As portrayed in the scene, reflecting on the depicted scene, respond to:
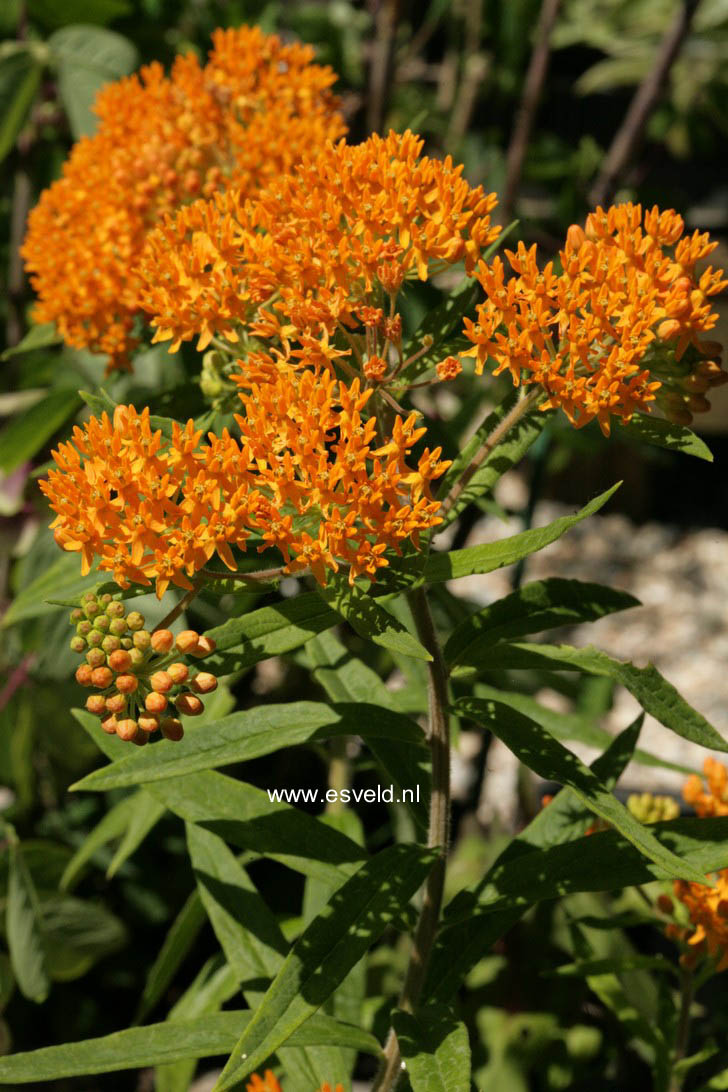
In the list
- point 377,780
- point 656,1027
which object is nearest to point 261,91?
point 377,780

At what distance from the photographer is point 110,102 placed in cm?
194

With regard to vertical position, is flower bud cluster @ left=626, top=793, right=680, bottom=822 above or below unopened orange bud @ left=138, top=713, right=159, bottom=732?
below

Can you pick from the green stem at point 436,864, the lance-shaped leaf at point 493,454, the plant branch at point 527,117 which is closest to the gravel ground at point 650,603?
the plant branch at point 527,117

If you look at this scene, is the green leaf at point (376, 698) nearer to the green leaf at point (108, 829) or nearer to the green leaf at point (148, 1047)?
the green leaf at point (148, 1047)

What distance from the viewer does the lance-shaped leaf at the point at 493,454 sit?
1.40 metres

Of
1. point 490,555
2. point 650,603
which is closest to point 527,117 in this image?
point 490,555

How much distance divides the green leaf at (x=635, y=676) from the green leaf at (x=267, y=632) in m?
0.23

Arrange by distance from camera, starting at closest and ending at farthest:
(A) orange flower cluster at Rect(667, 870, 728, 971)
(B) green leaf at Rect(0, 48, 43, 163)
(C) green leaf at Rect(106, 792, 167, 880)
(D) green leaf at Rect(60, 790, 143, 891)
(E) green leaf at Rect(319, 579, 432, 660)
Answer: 1. (E) green leaf at Rect(319, 579, 432, 660)
2. (A) orange flower cluster at Rect(667, 870, 728, 971)
3. (C) green leaf at Rect(106, 792, 167, 880)
4. (D) green leaf at Rect(60, 790, 143, 891)
5. (B) green leaf at Rect(0, 48, 43, 163)

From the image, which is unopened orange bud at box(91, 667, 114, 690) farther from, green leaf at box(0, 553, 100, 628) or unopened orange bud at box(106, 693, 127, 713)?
green leaf at box(0, 553, 100, 628)

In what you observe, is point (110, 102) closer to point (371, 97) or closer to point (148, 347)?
point (148, 347)

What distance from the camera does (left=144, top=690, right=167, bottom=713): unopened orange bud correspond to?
1.21 metres

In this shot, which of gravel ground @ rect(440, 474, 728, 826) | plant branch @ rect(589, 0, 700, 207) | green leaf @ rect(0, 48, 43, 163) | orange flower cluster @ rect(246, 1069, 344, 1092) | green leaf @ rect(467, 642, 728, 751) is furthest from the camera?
gravel ground @ rect(440, 474, 728, 826)

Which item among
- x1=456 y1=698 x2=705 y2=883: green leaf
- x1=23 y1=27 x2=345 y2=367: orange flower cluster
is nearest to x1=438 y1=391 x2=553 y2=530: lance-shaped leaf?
x1=456 y1=698 x2=705 y2=883: green leaf

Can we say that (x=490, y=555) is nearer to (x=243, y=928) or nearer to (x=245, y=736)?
(x=245, y=736)
